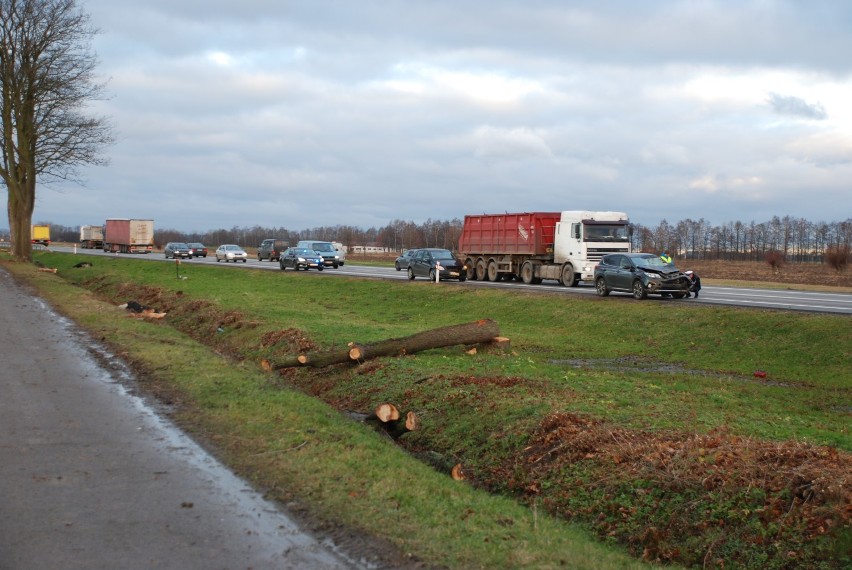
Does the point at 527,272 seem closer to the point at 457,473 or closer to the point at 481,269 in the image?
the point at 481,269

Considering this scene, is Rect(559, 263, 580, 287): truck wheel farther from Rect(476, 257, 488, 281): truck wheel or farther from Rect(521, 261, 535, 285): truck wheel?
Rect(476, 257, 488, 281): truck wheel

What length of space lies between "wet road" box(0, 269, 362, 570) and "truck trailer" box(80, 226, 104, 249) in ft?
340

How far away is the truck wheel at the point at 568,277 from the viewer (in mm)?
35906

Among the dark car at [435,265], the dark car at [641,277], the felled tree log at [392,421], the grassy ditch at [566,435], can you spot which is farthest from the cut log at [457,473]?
the dark car at [435,265]

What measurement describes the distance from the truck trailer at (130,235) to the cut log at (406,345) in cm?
7844

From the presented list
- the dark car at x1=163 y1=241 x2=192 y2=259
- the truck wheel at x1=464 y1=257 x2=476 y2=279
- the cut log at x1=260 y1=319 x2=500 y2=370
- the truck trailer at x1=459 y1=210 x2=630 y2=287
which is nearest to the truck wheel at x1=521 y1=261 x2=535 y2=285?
the truck trailer at x1=459 y1=210 x2=630 y2=287

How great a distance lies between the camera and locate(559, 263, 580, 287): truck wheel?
118 feet

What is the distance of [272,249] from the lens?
2758 inches

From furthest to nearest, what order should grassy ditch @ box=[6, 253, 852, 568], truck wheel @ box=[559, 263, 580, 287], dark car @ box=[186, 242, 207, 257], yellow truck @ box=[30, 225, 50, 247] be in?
1. yellow truck @ box=[30, 225, 50, 247]
2. dark car @ box=[186, 242, 207, 257]
3. truck wheel @ box=[559, 263, 580, 287]
4. grassy ditch @ box=[6, 253, 852, 568]

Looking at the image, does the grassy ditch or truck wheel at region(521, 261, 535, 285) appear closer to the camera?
Result: the grassy ditch

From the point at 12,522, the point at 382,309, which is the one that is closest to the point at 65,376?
the point at 12,522

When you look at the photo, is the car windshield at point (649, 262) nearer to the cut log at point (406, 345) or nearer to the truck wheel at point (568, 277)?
the truck wheel at point (568, 277)

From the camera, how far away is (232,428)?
10.1 meters

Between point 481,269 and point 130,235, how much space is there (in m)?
57.2
